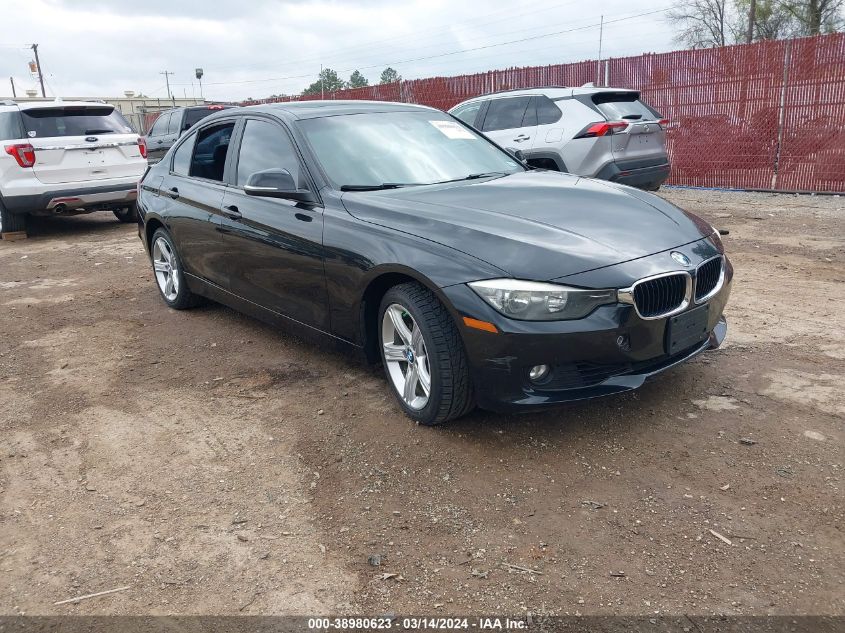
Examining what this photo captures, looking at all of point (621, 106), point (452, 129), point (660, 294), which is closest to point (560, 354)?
point (660, 294)

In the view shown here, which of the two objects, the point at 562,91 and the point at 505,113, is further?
the point at 505,113

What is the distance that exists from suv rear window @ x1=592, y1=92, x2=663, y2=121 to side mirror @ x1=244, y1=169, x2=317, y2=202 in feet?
19.0

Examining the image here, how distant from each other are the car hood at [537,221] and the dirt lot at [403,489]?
89 cm

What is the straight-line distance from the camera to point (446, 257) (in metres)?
3.27

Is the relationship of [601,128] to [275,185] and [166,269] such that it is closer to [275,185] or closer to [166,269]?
[166,269]

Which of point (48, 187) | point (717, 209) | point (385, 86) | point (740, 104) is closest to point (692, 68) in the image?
point (740, 104)

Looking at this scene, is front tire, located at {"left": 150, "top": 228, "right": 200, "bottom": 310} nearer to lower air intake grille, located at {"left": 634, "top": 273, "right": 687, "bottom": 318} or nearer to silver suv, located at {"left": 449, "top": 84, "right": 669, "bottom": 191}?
lower air intake grille, located at {"left": 634, "top": 273, "right": 687, "bottom": 318}

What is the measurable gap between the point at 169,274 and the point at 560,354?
13.6 ft

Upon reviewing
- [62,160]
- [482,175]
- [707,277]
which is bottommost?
[707,277]

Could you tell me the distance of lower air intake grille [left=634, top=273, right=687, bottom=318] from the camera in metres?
3.15

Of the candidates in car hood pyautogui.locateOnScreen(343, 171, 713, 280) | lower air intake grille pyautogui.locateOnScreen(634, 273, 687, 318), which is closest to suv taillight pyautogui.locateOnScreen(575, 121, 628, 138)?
car hood pyautogui.locateOnScreen(343, 171, 713, 280)

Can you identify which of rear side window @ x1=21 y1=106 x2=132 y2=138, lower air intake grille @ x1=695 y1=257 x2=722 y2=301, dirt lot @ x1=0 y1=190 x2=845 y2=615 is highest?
rear side window @ x1=21 y1=106 x2=132 y2=138

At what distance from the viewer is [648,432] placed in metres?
3.47

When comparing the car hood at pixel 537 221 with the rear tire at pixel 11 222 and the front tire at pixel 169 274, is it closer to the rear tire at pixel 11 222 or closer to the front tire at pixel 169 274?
the front tire at pixel 169 274
